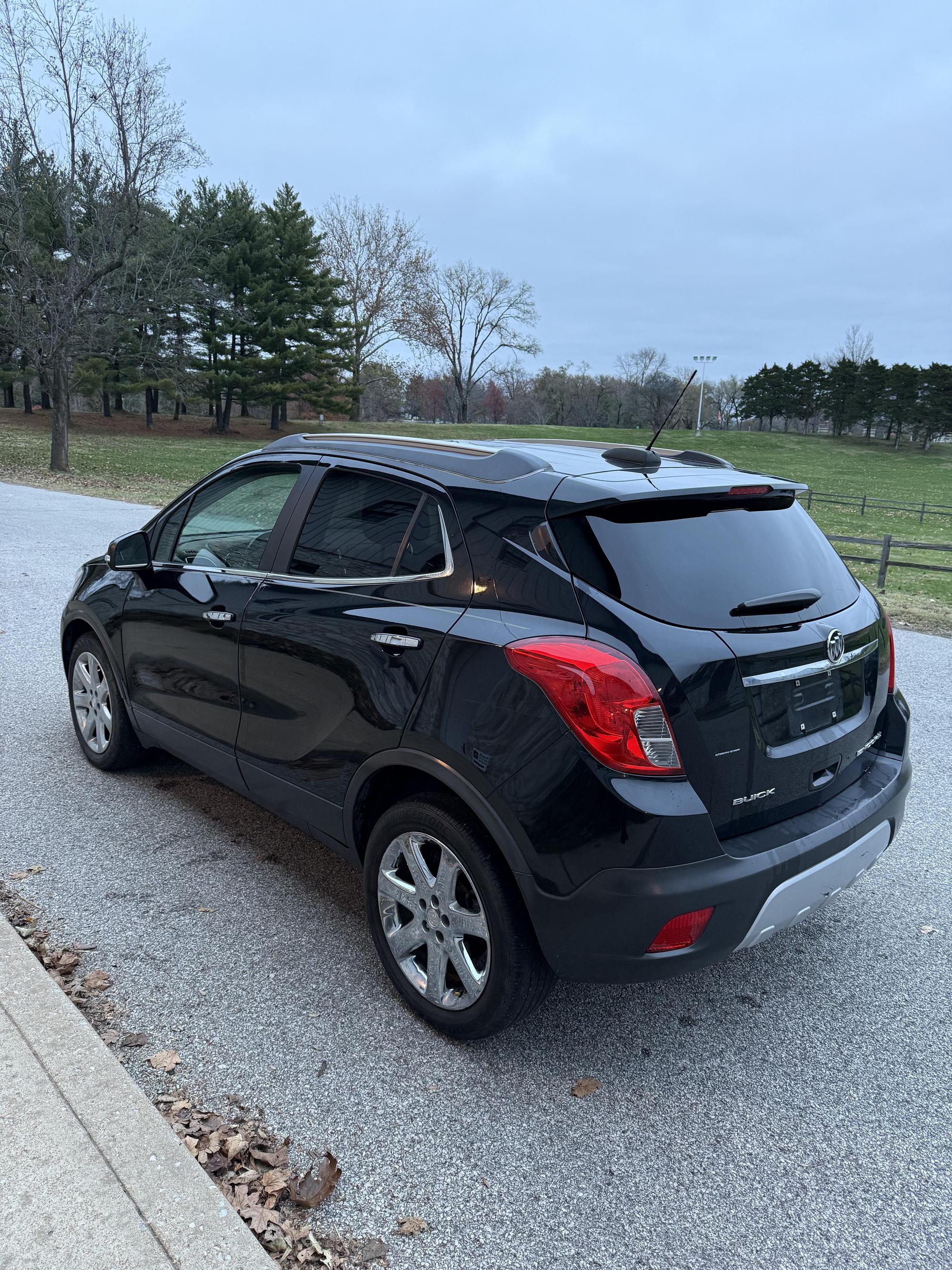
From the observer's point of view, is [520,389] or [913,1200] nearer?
[913,1200]

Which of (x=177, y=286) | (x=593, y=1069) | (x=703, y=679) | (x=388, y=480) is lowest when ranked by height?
(x=593, y=1069)

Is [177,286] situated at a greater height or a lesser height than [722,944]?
greater

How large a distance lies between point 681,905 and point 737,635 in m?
0.75

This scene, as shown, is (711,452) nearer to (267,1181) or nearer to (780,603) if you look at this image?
(780,603)

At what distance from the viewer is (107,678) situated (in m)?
4.66

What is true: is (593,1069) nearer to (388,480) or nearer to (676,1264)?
(676,1264)

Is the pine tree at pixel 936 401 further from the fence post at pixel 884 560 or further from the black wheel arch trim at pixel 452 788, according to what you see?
the black wheel arch trim at pixel 452 788

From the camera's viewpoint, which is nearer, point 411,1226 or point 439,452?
point 411,1226

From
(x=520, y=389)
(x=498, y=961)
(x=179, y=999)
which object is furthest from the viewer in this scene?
(x=520, y=389)

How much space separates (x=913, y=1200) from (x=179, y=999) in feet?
7.22

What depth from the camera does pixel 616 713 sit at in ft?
7.80

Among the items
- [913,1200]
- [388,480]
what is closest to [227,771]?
[388,480]

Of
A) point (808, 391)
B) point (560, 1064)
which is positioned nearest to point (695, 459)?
point (560, 1064)

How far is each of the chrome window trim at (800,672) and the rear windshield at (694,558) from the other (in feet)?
0.49
